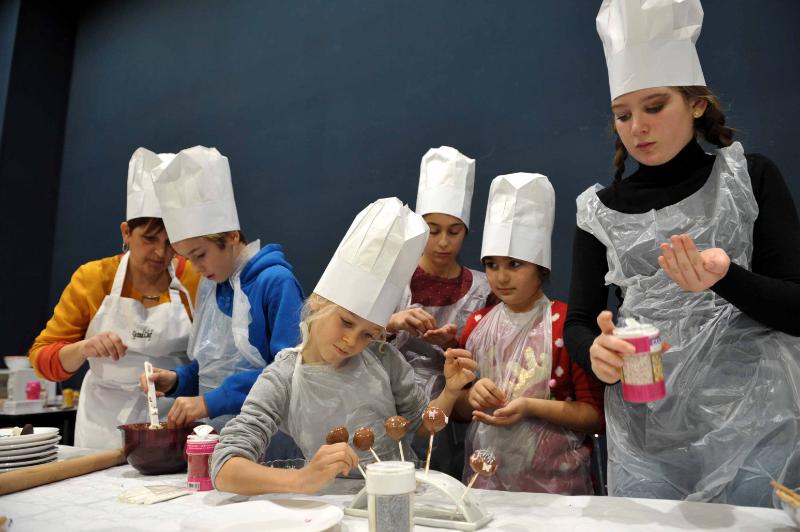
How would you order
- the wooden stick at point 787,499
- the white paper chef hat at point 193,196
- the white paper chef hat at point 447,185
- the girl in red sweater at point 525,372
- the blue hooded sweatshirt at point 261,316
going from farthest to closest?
1. the white paper chef hat at point 447,185
2. the white paper chef hat at point 193,196
3. the blue hooded sweatshirt at point 261,316
4. the girl in red sweater at point 525,372
5. the wooden stick at point 787,499

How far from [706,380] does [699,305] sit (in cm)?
16

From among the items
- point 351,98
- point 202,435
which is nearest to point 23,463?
point 202,435

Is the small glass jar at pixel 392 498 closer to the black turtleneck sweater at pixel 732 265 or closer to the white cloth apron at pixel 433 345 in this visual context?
the black turtleneck sweater at pixel 732 265

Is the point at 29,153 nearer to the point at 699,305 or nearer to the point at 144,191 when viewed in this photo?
the point at 144,191

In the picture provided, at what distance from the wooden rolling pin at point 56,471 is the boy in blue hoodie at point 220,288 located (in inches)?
8.9

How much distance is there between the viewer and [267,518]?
42.4 inches

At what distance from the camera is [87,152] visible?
388 cm

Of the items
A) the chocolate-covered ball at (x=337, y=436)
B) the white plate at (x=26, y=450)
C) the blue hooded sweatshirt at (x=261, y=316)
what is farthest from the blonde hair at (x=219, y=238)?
the chocolate-covered ball at (x=337, y=436)

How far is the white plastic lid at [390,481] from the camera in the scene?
0.94 m

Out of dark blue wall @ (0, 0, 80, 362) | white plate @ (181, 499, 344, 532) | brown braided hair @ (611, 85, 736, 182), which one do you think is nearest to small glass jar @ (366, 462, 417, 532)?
white plate @ (181, 499, 344, 532)

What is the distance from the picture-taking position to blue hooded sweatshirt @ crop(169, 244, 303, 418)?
172cm

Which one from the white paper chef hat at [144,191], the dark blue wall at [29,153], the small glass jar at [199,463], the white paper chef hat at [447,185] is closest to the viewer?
the small glass jar at [199,463]

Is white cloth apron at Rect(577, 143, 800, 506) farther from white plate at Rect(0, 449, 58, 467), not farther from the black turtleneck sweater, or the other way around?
white plate at Rect(0, 449, 58, 467)

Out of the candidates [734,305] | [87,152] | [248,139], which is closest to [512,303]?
[734,305]
